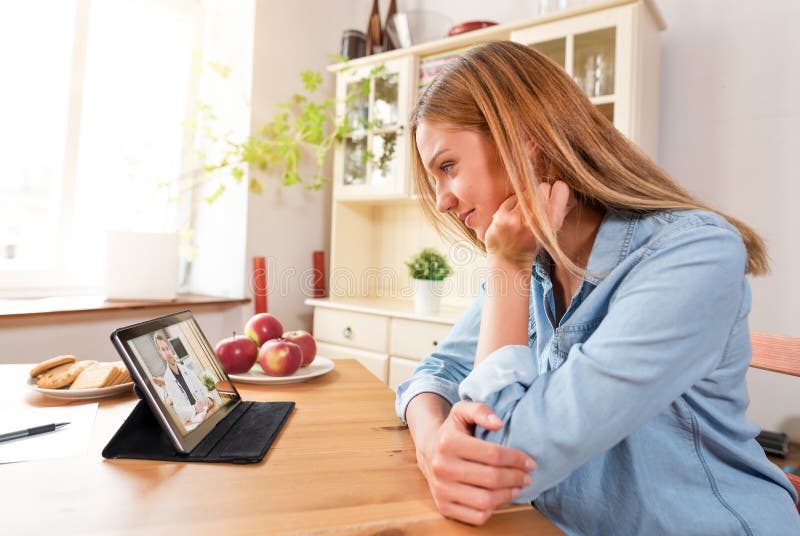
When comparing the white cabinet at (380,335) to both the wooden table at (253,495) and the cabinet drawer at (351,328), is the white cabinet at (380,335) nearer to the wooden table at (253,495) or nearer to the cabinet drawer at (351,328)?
the cabinet drawer at (351,328)

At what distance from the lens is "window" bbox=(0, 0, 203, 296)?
2.19m

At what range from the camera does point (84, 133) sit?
238 centimetres

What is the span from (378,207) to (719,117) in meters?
1.68

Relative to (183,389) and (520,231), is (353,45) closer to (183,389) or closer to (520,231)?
(520,231)

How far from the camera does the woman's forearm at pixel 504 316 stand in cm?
70

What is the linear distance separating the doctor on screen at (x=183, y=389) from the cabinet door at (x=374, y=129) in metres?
1.80

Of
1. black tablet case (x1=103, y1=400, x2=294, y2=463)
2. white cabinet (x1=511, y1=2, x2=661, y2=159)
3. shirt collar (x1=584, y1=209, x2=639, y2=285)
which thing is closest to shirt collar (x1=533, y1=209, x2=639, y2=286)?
shirt collar (x1=584, y1=209, x2=639, y2=285)

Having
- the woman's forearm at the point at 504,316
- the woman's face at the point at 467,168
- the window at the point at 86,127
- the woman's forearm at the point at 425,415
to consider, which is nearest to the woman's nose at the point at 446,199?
the woman's face at the point at 467,168

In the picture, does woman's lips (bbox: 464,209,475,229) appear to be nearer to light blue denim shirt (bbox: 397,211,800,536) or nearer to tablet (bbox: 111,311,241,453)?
light blue denim shirt (bbox: 397,211,800,536)

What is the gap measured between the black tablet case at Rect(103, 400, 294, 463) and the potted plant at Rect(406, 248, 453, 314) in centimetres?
149

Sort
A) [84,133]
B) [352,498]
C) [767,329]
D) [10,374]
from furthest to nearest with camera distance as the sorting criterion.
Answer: [84,133], [767,329], [10,374], [352,498]

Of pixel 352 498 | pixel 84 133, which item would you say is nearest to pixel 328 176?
pixel 84 133

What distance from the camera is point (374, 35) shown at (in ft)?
8.91

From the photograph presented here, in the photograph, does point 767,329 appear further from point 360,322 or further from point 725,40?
point 360,322
